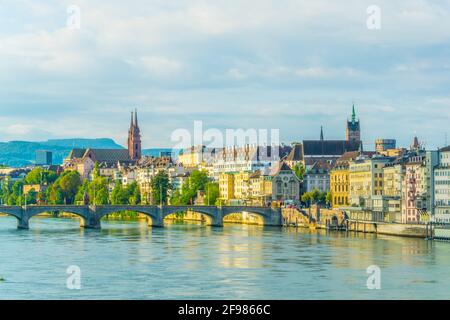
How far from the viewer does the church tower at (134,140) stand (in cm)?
13425

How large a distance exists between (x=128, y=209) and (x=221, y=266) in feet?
82.0

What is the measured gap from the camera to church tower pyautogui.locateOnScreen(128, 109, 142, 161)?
134m

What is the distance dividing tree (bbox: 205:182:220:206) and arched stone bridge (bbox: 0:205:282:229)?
514 inches

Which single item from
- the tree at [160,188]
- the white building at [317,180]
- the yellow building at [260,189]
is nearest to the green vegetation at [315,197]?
the yellow building at [260,189]

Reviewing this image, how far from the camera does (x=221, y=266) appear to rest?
38.4 meters

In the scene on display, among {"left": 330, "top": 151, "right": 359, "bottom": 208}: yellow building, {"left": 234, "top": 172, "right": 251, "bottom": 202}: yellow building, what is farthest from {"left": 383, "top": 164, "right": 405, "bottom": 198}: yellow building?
{"left": 234, "top": 172, "right": 251, "bottom": 202}: yellow building

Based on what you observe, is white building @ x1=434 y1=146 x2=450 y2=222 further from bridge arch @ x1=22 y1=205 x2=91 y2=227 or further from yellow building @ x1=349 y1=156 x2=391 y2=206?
bridge arch @ x1=22 y1=205 x2=91 y2=227

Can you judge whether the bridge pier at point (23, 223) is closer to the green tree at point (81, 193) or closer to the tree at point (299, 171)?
the tree at point (299, 171)

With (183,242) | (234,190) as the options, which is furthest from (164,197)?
(183,242)

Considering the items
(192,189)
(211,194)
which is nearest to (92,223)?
(211,194)

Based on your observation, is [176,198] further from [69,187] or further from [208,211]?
[69,187]

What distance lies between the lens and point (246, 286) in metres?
32.9
